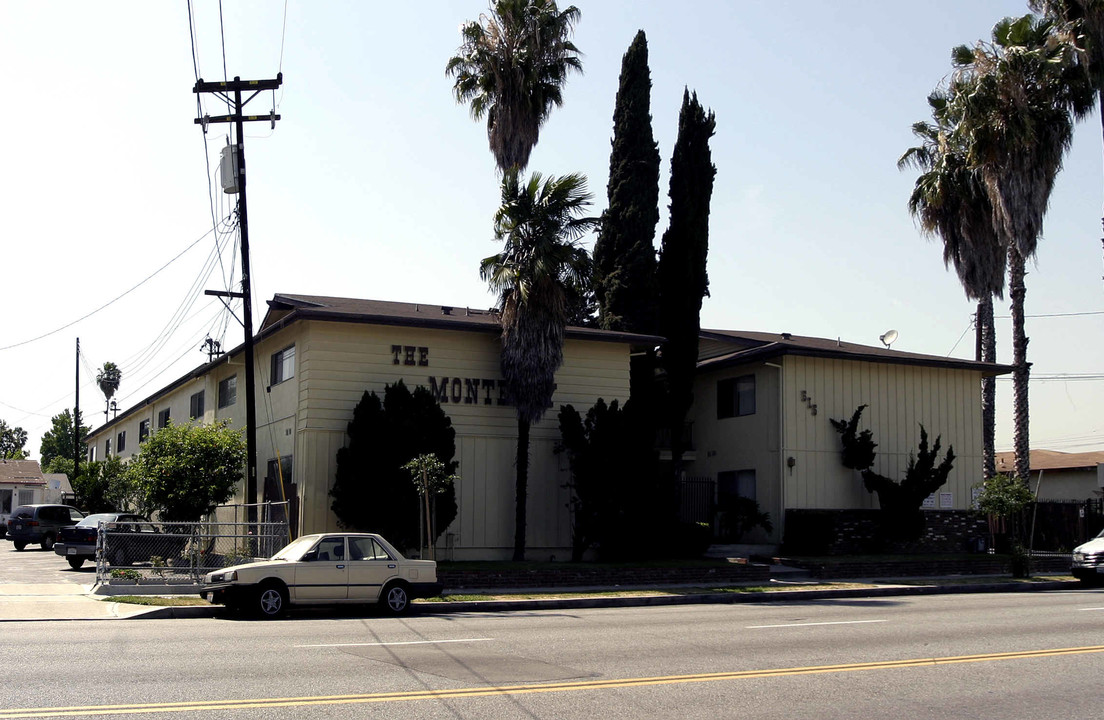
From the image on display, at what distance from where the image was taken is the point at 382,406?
2528 cm

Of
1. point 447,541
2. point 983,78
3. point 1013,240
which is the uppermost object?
point 983,78

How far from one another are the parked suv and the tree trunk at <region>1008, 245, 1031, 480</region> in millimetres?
32041

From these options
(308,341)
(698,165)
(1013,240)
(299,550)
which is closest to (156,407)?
(308,341)

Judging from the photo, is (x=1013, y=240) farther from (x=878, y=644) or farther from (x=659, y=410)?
(x=878, y=644)

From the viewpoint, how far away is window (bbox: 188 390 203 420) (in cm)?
3800

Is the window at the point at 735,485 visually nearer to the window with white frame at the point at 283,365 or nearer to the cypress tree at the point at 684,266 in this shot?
the cypress tree at the point at 684,266

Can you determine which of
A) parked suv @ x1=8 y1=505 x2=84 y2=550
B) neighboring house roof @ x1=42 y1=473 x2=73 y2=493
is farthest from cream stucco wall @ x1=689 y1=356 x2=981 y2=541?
neighboring house roof @ x1=42 y1=473 x2=73 y2=493

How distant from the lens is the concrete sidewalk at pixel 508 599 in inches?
694

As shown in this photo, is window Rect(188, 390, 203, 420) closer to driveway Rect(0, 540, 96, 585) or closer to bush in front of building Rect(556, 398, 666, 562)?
driveway Rect(0, 540, 96, 585)

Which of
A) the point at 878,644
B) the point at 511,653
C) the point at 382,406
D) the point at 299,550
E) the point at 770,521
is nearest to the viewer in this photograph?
the point at 511,653

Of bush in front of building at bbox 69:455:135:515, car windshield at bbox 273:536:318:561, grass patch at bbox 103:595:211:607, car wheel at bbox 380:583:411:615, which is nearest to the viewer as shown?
car windshield at bbox 273:536:318:561

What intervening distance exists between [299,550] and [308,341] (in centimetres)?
867

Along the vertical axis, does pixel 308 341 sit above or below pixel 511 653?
Answer: above

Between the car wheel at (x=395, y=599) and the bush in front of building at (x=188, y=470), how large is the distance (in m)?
10.4
